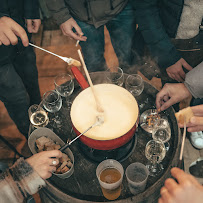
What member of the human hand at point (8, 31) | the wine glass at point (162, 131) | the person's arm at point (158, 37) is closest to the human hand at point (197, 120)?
the wine glass at point (162, 131)

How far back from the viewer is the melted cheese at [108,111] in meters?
1.39

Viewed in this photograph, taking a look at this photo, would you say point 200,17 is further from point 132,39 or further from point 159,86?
point 159,86

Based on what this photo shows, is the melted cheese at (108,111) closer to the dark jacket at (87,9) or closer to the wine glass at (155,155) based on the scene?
the wine glass at (155,155)

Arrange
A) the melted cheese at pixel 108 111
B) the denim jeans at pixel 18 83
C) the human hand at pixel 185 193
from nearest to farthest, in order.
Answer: the human hand at pixel 185 193 → the melted cheese at pixel 108 111 → the denim jeans at pixel 18 83

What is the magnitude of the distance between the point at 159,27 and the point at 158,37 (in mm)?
85

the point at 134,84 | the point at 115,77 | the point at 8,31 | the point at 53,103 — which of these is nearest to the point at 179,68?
the point at 134,84

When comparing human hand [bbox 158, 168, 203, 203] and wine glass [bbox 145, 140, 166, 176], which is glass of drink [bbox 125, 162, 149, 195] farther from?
human hand [bbox 158, 168, 203, 203]

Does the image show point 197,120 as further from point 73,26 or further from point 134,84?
point 73,26

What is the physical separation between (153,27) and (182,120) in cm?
90

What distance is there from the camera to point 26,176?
4.19 ft

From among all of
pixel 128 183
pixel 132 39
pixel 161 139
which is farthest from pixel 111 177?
pixel 132 39

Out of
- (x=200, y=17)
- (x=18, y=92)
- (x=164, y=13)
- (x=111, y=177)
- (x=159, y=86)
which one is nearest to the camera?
(x=111, y=177)

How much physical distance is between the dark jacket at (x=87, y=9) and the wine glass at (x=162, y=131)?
1.14 meters

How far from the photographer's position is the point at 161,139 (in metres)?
1.51
